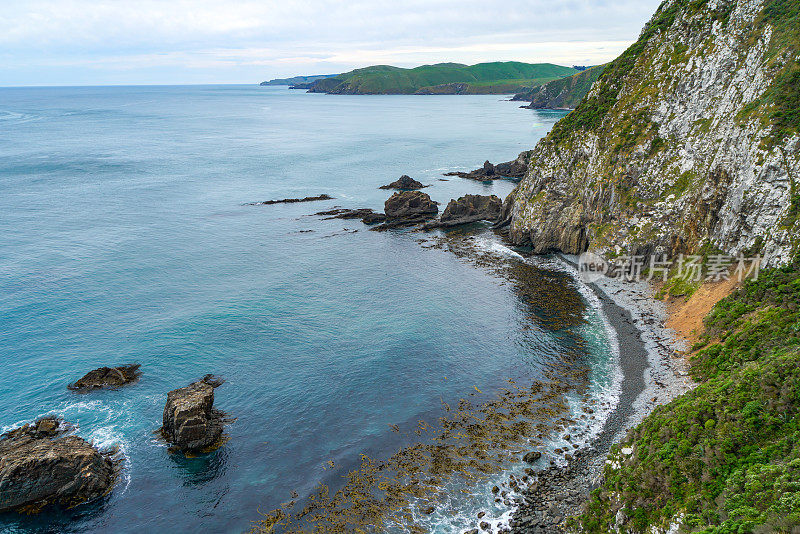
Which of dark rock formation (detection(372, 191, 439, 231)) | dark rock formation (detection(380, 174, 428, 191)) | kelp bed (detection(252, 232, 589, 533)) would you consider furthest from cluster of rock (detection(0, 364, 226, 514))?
dark rock formation (detection(380, 174, 428, 191))

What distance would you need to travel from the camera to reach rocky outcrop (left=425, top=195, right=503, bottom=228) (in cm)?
9544

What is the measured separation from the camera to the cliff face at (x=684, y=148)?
50688 millimetres

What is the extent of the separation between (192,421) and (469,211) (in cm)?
7116

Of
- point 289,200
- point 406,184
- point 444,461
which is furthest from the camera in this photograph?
point 406,184

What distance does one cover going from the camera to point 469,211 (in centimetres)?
9781

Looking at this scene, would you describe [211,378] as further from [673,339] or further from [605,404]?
[673,339]

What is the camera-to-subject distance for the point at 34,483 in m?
33.6

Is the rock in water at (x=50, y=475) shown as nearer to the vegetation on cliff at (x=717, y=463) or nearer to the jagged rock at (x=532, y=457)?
the jagged rock at (x=532, y=457)

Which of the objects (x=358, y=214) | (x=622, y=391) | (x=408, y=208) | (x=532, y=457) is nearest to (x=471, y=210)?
(x=408, y=208)

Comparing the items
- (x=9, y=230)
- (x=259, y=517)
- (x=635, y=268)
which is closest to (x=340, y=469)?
(x=259, y=517)

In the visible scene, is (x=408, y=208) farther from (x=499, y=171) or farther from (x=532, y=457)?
(x=532, y=457)

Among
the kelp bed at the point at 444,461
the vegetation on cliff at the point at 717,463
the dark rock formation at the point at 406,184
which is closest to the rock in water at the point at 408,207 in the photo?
the dark rock formation at the point at 406,184

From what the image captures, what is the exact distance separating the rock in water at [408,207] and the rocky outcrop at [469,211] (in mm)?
4336

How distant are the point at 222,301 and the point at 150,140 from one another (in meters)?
169
